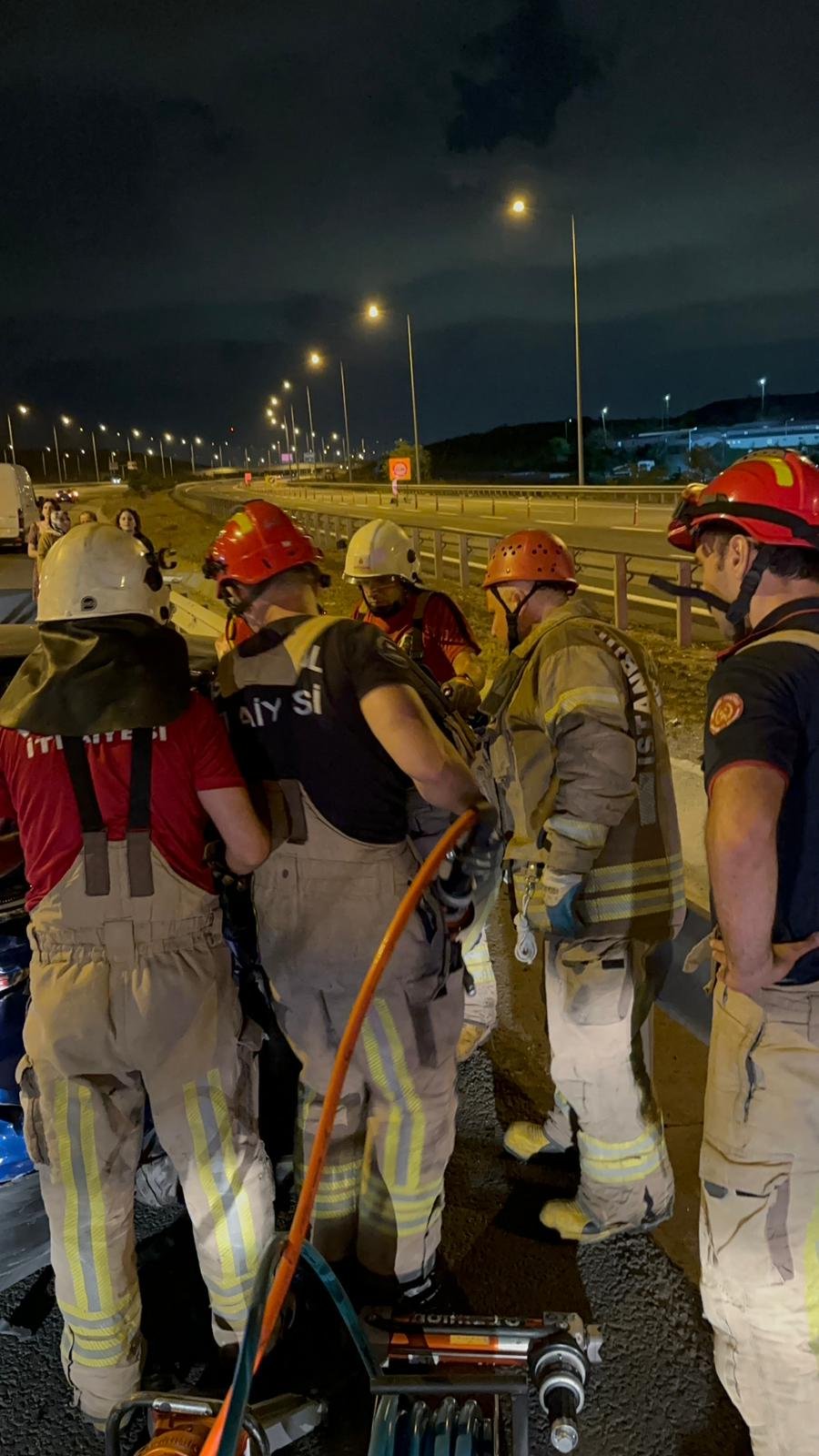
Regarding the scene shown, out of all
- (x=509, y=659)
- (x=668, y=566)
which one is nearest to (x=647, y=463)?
(x=668, y=566)

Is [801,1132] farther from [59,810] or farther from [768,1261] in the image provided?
[59,810]

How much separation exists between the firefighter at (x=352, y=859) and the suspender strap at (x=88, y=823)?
0.49m

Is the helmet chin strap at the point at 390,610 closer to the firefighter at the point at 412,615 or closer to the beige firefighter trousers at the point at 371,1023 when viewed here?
the firefighter at the point at 412,615

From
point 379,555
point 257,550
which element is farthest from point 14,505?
point 257,550

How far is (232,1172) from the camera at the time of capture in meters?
2.48

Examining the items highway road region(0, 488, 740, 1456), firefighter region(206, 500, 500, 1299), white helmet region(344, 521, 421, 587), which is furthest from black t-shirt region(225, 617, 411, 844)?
white helmet region(344, 521, 421, 587)

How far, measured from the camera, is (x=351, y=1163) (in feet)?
9.61

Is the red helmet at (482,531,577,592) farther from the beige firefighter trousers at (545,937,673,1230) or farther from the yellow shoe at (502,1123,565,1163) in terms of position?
the yellow shoe at (502,1123,565,1163)

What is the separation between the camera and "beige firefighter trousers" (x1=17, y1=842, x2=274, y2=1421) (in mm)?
2307

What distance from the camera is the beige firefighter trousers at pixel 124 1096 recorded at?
7.57 ft

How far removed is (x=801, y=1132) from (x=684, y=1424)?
0.87m

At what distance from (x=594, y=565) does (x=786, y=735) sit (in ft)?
52.6

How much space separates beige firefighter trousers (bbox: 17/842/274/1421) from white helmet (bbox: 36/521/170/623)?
55cm

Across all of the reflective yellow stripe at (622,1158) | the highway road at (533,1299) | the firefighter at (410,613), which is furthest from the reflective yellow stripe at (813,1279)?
the firefighter at (410,613)
